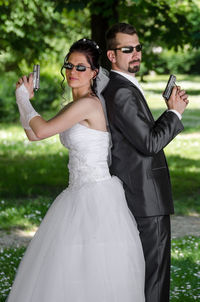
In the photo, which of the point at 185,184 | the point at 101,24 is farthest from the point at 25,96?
the point at 185,184

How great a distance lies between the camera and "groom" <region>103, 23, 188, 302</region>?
11.1 feet

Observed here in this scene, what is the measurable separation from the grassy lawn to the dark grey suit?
151 cm

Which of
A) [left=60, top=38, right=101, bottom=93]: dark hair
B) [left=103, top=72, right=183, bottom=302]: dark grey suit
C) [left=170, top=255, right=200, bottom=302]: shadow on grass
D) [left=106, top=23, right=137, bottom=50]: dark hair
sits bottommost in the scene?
[left=170, top=255, right=200, bottom=302]: shadow on grass

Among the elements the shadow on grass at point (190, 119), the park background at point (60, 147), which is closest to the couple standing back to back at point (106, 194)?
the park background at point (60, 147)

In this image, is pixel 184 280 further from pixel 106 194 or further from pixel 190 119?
pixel 190 119

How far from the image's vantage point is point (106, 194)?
351 cm

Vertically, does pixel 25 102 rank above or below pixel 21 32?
below

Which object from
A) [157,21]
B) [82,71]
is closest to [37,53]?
[157,21]

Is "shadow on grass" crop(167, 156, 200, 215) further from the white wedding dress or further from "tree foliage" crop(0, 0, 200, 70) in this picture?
the white wedding dress

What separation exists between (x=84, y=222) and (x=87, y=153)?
379 millimetres

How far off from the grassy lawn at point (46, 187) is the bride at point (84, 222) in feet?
5.42

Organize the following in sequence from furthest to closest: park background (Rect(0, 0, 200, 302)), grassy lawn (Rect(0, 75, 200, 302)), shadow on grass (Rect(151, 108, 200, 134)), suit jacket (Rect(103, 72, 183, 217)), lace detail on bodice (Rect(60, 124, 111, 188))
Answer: shadow on grass (Rect(151, 108, 200, 134)), park background (Rect(0, 0, 200, 302)), grassy lawn (Rect(0, 75, 200, 302)), lace detail on bodice (Rect(60, 124, 111, 188)), suit jacket (Rect(103, 72, 183, 217))

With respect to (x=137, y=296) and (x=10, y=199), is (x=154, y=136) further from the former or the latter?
(x=10, y=199)

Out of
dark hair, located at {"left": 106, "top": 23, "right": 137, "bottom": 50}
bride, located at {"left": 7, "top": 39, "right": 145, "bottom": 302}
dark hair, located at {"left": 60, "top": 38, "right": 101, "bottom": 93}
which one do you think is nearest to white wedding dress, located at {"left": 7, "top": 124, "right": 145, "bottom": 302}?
bride, located at {"left": 7, "top": 39, "right": 145, "bottom": 302}
